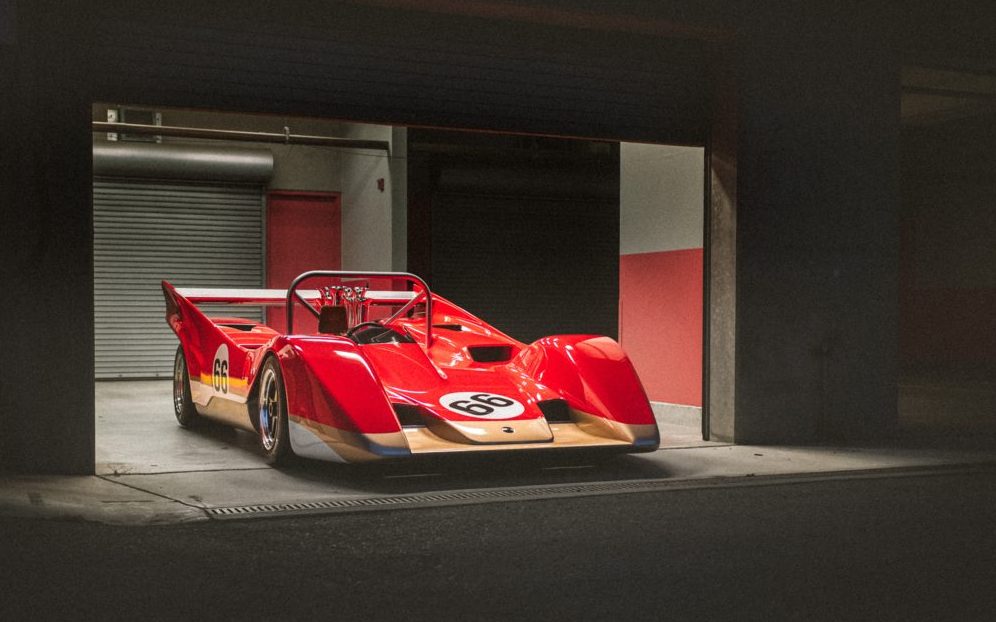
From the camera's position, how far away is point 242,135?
12.6 m

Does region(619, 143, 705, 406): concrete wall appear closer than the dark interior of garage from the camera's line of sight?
No

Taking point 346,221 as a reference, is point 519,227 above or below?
below

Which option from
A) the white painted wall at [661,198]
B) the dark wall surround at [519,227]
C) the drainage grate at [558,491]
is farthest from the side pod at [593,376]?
the dark wall surround at [519,227]

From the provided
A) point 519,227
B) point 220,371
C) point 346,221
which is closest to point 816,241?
point 220,371

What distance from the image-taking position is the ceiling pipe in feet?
39.3

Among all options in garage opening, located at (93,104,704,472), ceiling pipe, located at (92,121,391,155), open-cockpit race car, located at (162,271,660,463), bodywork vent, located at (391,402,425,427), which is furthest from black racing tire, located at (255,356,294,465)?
ceiling pipe, located at (92,121,391,155)

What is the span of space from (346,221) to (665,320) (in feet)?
22.3

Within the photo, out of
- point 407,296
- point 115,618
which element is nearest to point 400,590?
point 115,618

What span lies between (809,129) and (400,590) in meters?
5.08

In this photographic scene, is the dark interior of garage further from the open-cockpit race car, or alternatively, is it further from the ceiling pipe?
the ceiling pipe

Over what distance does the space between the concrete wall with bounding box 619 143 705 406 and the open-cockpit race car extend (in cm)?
183

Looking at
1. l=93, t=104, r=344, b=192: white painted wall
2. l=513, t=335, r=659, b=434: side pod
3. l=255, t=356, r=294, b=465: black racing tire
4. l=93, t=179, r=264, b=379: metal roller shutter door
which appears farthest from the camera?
l=93, t=104, r=344, b=192: white painted wall

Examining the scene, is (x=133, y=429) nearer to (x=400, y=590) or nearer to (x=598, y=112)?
(x=598, y=112)

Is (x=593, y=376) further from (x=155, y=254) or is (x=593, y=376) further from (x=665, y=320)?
(x=155, y=254)
